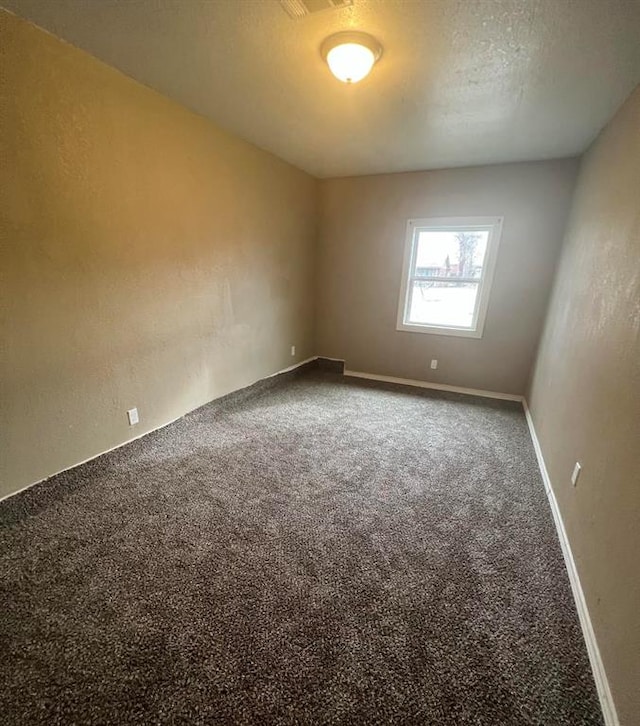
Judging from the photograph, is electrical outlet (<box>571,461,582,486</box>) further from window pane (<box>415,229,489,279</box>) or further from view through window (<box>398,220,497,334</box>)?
window pane (<box>415,229,489,279</box>)

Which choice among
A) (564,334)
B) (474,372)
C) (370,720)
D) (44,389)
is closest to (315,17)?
(44,389)

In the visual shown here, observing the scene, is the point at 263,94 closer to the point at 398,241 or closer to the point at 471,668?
the point at 398,241

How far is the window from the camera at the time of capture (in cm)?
348

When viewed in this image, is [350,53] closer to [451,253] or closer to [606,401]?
[606,401]

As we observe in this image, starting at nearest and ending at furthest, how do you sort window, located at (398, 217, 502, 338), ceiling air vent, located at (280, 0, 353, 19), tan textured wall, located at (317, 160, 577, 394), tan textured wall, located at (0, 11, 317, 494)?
ceiling air vent, located at (280, 0, 353, 19)
tan textured wall, located at (0, 11, 317, 494)
tan textured wall, located at (317, 160, 577, 394)
window, located at (398, 217, 502, 338)

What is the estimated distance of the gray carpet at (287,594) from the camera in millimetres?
1026

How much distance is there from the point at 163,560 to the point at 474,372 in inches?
140

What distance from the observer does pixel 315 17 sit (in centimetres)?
138

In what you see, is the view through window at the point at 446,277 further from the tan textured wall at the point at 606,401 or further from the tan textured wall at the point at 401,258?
the tan textured wall at the point at 606,401

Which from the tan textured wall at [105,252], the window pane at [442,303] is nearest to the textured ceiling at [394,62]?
the tan textured wall at [105,252]

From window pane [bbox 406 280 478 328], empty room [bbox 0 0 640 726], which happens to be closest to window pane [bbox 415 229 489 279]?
window pane [bbox 406 280 478 328]

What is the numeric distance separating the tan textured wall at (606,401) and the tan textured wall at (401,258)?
0.58 metres

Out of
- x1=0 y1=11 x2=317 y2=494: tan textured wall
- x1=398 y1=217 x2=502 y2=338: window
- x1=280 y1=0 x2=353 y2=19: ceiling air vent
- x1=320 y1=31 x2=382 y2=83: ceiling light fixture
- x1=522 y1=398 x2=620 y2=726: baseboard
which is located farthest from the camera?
x1=398 y1=217 x2=502 y2=338: window

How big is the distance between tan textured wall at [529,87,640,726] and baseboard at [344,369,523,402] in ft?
3.57
